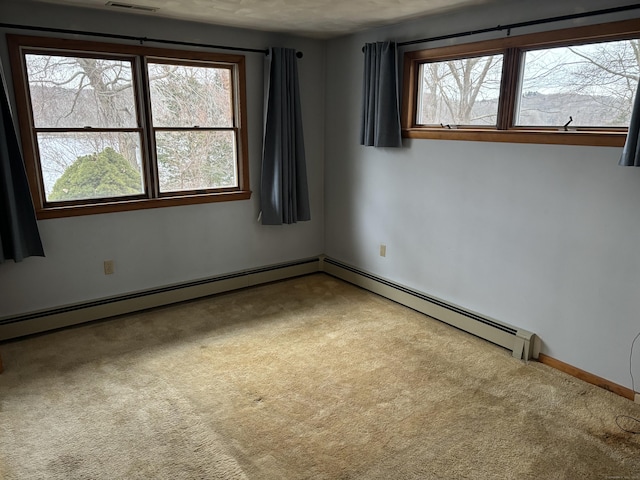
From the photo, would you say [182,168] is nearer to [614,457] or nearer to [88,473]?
[88,473]

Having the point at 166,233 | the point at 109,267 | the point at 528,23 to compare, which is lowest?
the point at 109,267

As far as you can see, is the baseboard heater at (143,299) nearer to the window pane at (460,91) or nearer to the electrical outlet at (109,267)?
the electrical outlet at (109,267)

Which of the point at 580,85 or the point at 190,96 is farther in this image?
the point at 190,96

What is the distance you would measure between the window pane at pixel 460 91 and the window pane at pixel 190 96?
5.45 ft

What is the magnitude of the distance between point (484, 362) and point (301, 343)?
48.4 inches

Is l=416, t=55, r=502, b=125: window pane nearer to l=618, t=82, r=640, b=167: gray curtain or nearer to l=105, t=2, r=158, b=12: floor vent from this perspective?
l=618, t=82, r=640, b=167: gray curtain

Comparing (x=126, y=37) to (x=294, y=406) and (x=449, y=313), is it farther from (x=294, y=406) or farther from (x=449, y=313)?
(x=449, y=313)

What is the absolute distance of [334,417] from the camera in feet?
7.88

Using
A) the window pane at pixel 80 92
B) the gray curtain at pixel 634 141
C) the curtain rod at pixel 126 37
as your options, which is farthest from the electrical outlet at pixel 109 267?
the gray curtain at pixel 634 141

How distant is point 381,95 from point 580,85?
4.69ft

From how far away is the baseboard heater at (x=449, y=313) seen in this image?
3016mm

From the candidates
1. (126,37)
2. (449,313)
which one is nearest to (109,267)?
(126,37)

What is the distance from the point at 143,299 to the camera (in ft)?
12.3

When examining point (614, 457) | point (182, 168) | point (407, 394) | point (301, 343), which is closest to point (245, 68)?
point (182, 168)
